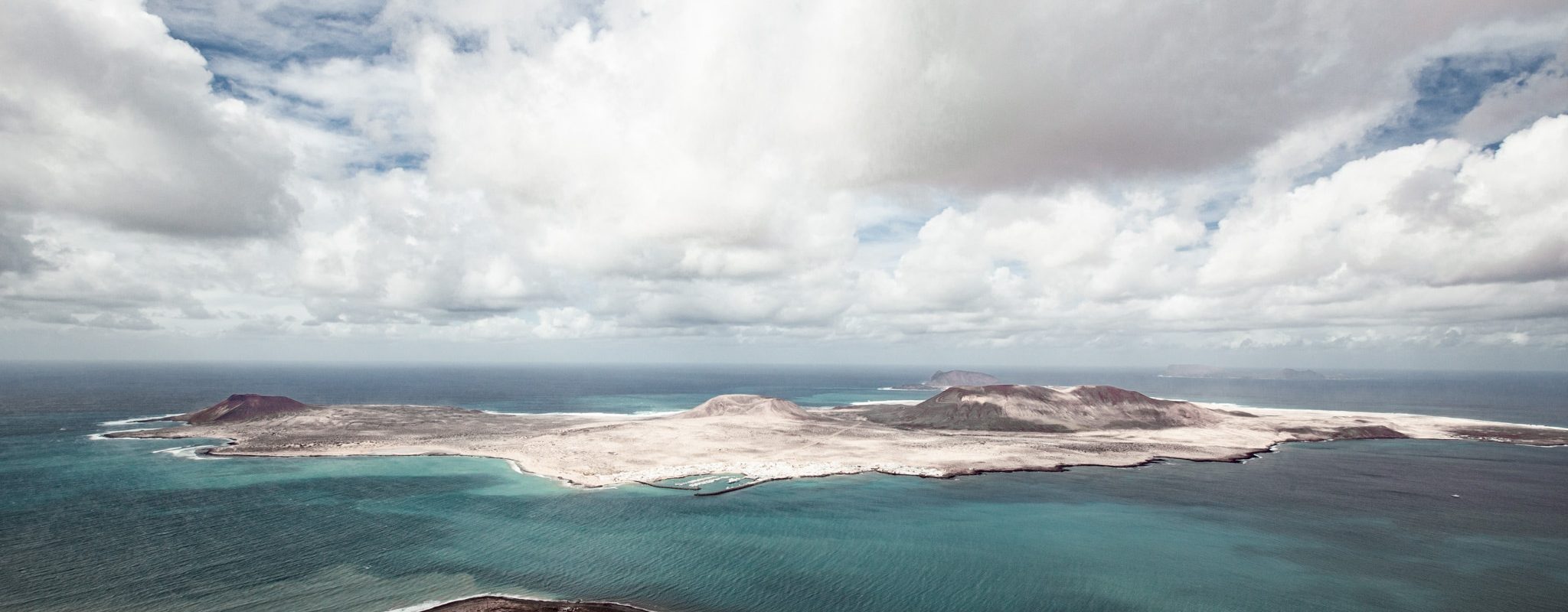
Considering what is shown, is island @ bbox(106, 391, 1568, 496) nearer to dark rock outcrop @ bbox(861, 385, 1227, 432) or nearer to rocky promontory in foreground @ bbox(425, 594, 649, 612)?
dark rock outcrop @ bbox(861, 385, 1227, 432)

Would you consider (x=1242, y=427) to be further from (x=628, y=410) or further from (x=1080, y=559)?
(x=628, y=410)

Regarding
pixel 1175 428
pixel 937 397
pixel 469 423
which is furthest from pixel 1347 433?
pixel 469 423

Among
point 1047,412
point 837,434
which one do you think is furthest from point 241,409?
point 1047,412


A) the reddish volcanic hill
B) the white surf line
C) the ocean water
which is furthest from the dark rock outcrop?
the white surf line

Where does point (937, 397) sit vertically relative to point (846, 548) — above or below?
above

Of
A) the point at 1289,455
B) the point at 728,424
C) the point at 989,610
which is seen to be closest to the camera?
the point at 989,610

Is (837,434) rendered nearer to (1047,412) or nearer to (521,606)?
(1047,412)

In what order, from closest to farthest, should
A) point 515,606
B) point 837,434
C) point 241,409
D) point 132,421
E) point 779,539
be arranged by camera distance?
Answer: point 515,606
point 779,539
point 837,434
point 132,421
point 241,409
